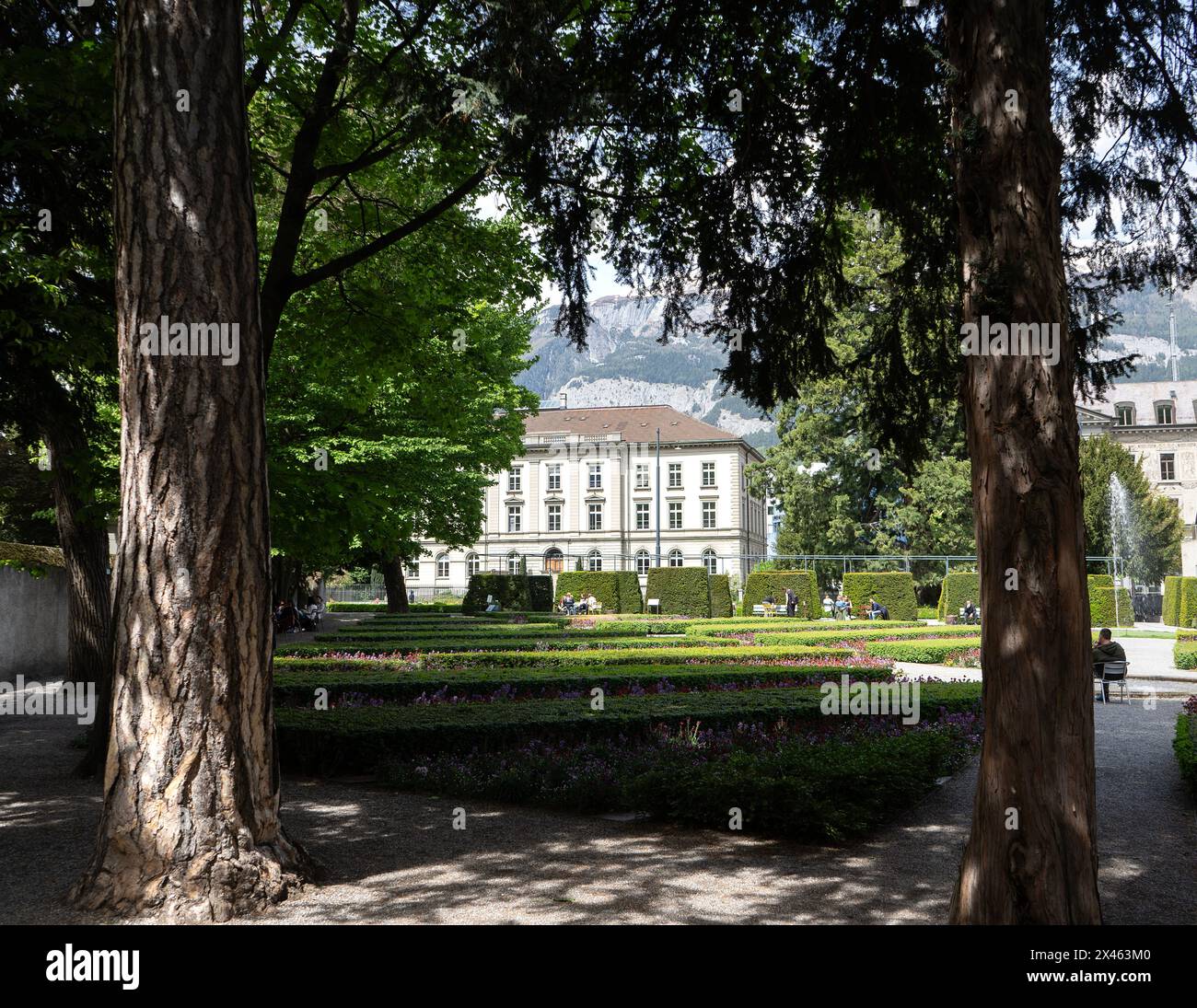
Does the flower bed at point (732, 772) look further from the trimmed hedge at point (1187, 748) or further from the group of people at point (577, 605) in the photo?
the group of people at point (577, 605)

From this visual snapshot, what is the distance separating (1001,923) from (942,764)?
4.96 metres

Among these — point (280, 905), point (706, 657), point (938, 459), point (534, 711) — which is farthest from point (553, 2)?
point (938, 459)

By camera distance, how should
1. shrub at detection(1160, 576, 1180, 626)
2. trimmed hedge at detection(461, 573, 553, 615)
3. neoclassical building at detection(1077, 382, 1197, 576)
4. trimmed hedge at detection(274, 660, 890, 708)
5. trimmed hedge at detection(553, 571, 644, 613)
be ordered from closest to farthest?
1. trimmed hedge at detection(274, 660, 890, 708)
2. shrub at detection(1160, 576, 1180, 626)
3. trimmed hedge at detection(553, 571, 644, 613)
4. trimmed hedge at detection(461, 573, 553, 615)
5. neoclassical building at detection(1077, 382, 1197, 576)

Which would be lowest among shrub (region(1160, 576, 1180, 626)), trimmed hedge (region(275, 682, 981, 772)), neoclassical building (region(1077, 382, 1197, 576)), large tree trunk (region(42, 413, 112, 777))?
shrub (region(1160, 576, 1180, 626))

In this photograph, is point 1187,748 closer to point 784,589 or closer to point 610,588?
point 784,589

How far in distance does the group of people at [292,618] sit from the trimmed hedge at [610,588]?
33.1 feet

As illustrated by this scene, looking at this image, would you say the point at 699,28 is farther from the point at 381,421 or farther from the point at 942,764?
the point at 381,421

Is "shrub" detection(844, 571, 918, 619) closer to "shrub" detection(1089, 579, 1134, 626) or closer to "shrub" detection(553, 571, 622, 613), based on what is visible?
"shrub" detection(1089, 579, 1134, 626)

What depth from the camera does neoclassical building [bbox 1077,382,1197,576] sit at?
63.3 meters

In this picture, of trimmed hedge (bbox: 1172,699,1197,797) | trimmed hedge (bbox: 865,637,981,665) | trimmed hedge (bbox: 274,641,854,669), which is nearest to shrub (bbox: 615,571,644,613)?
trimmed hedge (bbox: 865,637,981,665)

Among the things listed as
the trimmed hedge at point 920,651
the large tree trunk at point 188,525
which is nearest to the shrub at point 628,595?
the trimmed hedge at point 920,651

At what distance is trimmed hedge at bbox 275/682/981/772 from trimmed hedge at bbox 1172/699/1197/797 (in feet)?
10.0

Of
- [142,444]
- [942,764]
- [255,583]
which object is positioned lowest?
[942,764]

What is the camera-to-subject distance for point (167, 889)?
14.5 ft
